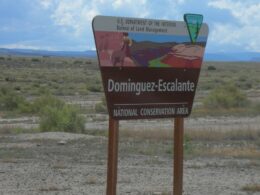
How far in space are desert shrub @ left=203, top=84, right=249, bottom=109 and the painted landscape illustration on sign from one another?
36.9 meters

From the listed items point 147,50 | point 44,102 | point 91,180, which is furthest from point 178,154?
point 44,102

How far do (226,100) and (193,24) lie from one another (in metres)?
38.5

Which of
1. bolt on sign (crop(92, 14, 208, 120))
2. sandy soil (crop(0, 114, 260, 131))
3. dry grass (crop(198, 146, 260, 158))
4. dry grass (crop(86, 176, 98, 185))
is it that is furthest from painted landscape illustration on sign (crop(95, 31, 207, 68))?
sandy soil (crop(0, 114, 260, 131))

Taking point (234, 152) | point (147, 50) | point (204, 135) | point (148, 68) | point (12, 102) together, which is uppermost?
point (12, 102)

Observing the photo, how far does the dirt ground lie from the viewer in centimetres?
1279

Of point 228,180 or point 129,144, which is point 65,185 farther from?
point 129,144

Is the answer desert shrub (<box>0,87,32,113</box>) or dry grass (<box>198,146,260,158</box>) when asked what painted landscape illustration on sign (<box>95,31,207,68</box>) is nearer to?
dry grass (<box>198,146,260,158</box>)

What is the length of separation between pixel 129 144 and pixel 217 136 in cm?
462

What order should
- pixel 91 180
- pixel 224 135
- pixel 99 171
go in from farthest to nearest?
1. pixel 224 135
2. pixel 99 171
3. pixel 91 180

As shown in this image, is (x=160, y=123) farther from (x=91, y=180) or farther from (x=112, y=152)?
(x=112, y=152)

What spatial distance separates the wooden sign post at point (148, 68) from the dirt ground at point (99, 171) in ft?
13.9

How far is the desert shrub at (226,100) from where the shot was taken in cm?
4528

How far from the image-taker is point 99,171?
15.6 meters

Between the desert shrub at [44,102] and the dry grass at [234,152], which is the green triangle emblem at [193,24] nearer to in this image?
the dry grass at [234,152]
